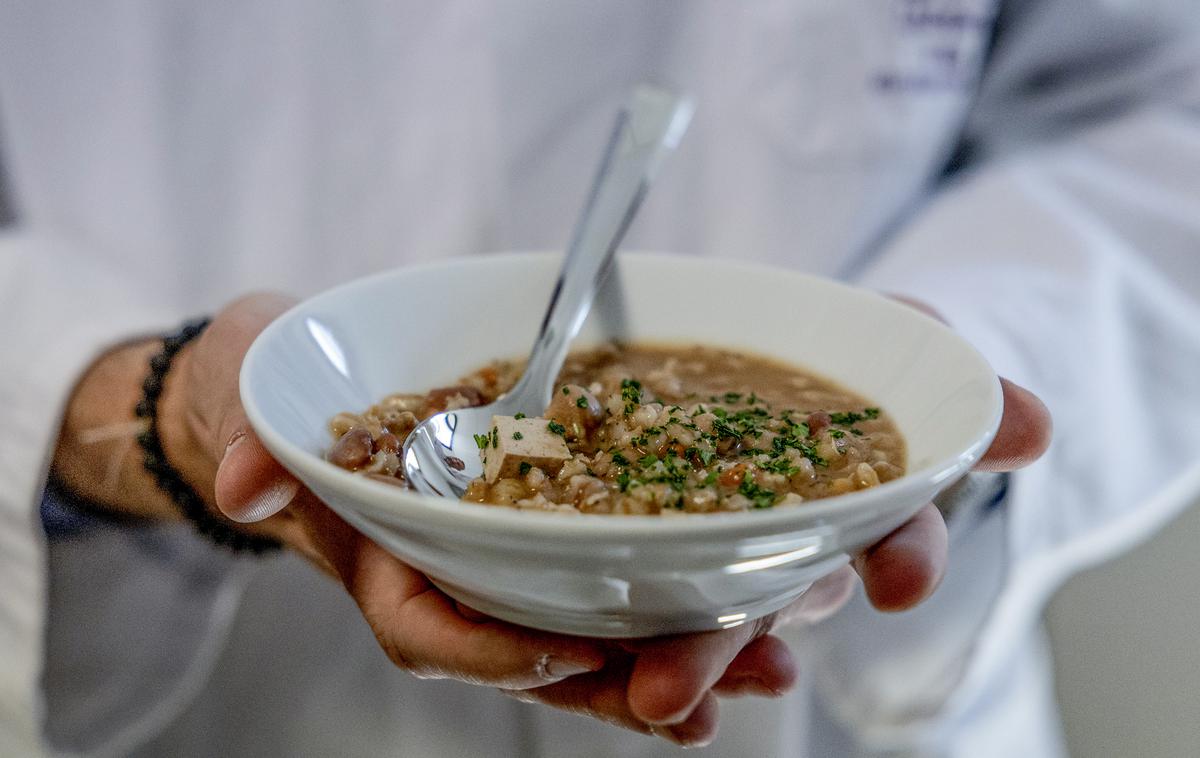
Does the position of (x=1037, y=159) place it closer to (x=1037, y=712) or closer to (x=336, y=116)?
(x=1037, y=712)

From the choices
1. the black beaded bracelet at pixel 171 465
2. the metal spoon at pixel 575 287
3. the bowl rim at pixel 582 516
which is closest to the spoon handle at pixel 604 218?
the metal spoon at pixel 575 287

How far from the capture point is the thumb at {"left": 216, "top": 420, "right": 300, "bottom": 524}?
0.92m

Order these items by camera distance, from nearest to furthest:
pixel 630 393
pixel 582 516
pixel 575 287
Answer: pixel 582 516, pixel 630 393, pixel 575 287

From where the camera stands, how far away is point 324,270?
199cm

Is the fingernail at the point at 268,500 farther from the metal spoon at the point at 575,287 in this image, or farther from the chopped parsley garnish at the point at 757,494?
the chopped parsley garnish at the point at 757,494

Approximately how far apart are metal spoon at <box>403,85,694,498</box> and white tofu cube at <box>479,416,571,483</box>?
0.07 meters

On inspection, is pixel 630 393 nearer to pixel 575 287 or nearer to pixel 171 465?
pixel 575 287

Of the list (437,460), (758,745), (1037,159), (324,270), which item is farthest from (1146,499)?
(324,270)

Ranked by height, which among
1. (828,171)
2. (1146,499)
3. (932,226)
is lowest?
(1146,499)

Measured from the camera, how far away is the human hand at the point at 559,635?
88 cm

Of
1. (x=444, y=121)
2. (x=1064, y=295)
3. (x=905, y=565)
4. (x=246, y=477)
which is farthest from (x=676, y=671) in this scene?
(x=444, y=121)

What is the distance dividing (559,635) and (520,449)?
0.62ft

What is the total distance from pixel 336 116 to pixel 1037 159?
4.95 feet

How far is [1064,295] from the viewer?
1679 millimetres
